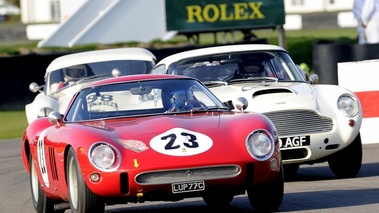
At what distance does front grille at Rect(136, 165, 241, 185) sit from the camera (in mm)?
7703

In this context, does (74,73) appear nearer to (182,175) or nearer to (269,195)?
(269,195)

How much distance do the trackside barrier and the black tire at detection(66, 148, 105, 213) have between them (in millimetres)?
7283

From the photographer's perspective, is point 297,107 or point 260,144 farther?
point 297,107

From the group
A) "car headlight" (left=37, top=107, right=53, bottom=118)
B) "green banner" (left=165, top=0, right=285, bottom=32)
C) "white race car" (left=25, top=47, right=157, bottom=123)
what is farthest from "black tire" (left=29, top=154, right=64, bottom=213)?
"green banner" (left=165, top=0, right=285, bottom=32)

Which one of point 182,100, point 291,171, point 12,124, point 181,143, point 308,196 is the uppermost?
point 182,100

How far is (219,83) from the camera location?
11.6 meters

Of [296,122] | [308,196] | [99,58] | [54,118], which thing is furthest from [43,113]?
[99,58]

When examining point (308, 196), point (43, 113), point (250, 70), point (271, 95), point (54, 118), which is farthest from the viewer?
point (250, 70)

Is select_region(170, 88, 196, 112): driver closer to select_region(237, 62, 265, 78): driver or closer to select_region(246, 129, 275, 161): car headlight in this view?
select_region(246, 129, 275, 161): car headlight

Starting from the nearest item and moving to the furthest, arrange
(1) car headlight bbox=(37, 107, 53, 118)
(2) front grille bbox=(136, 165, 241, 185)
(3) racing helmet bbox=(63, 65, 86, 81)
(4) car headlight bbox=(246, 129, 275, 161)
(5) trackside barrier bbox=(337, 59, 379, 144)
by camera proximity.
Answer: (2) front grille bbox=(136, 165, 241, 185) → (4) car headlight bbox=(246, 129, 275, 161) → (1) car headlight bbox=(37, 107, 53, 118) → (5) trackside barrier bbox=(337, 59, 379, 144) → (3) racing helmet bbox=(63, 65, 86, 81)

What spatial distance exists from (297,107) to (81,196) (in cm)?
323

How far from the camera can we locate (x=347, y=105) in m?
10.9

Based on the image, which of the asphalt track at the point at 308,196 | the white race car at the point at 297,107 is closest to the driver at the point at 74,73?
the asphalt track at the point at 308,196

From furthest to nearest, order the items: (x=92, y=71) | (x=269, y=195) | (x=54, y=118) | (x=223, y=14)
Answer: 1. (x=223, y=14)
2. (x=92, y=71)
3. (x=54, y=118)
4. (x=269, y=195)
